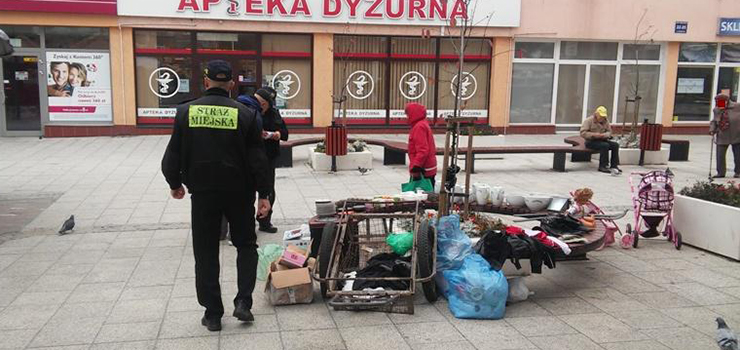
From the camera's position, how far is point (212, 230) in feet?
14.8

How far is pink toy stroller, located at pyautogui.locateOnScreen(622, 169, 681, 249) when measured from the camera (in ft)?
22.7

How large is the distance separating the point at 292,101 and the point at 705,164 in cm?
1006

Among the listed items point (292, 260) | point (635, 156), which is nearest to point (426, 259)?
point (292, 260)

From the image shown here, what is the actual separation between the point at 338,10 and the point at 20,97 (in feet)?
26.8

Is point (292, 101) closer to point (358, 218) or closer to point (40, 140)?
point (40, 140)

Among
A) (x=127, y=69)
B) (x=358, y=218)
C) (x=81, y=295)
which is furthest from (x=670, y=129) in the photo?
(x=81, y=295)

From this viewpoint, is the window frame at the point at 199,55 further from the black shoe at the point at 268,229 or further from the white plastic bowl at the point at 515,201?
the white plastic bowl at the point at 515,201

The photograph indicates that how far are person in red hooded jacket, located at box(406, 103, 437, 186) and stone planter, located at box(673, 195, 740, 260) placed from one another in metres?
2.70

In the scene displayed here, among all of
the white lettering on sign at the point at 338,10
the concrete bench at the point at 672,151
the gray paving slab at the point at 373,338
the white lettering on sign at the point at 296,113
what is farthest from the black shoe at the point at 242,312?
the white lettering on sign at the point at 296,113

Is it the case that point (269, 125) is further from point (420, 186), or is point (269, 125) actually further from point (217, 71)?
point (217, 71)

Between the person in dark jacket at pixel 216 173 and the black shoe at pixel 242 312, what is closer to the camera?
the person in dark jacket at pixel 216 173

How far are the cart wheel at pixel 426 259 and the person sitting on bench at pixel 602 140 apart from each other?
26.9ft

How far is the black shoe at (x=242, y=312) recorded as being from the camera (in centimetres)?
460

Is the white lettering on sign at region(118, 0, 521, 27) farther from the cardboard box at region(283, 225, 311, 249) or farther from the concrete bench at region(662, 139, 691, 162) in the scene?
the cardboard box at region(283, 225, 311, 249)
